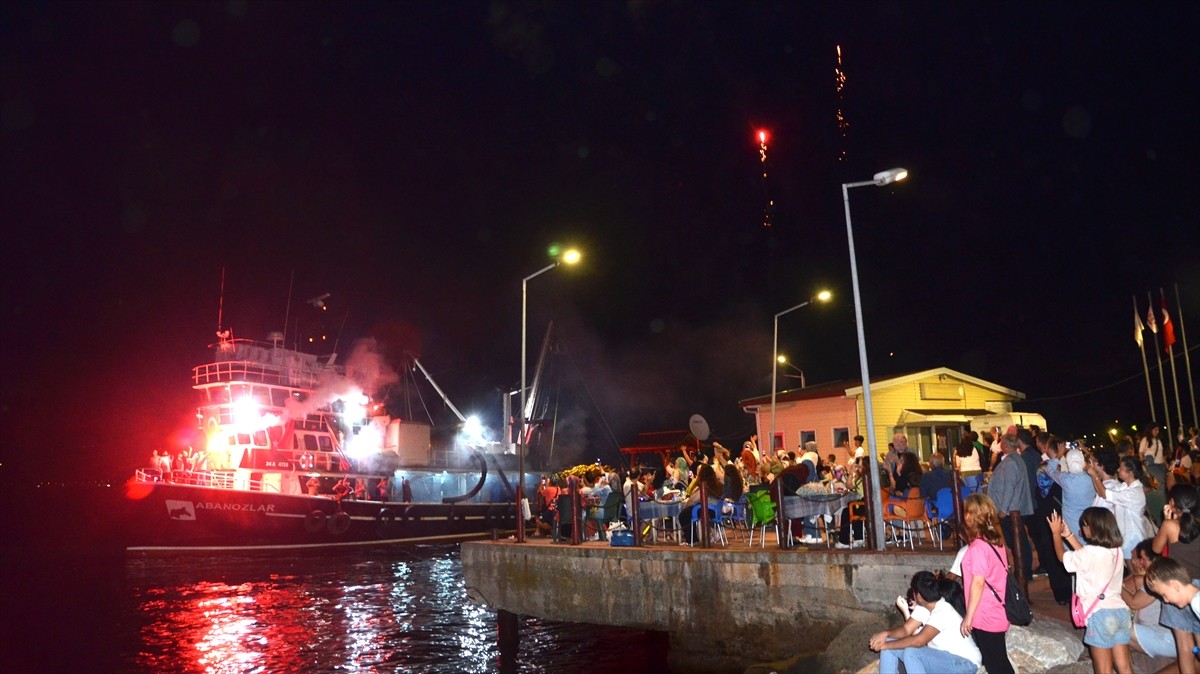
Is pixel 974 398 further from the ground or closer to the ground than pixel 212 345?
closer to the ground

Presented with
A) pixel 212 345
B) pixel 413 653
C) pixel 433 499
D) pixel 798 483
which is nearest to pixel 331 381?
pixel 212 345

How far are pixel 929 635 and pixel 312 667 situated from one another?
11.6 meters

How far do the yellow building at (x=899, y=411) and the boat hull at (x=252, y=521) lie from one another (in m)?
11.7

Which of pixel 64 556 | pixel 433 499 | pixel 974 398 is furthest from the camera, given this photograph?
pixel 433 499

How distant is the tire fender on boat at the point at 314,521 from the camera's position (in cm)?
3497

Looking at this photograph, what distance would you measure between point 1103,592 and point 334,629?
15406mm

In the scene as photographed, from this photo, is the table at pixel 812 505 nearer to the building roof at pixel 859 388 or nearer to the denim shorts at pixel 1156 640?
the denim shorts at pixel 1156 640

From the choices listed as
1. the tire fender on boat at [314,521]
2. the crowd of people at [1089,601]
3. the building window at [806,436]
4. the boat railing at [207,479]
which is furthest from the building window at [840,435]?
the boat railing at [207,479]

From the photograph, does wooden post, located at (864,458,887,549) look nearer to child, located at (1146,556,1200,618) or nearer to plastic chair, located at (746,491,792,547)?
plastic chair, located at (746,491,792,547)

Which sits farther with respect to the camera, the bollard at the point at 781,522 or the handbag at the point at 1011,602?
the bollard at the point at 781,522

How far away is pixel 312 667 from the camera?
14.1 meters

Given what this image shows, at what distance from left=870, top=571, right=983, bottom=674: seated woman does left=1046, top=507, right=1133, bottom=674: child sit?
0.93 meters

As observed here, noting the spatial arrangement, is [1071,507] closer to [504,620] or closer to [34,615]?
[504,620]

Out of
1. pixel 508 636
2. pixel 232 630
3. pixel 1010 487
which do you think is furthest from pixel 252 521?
pixel 1010 487
